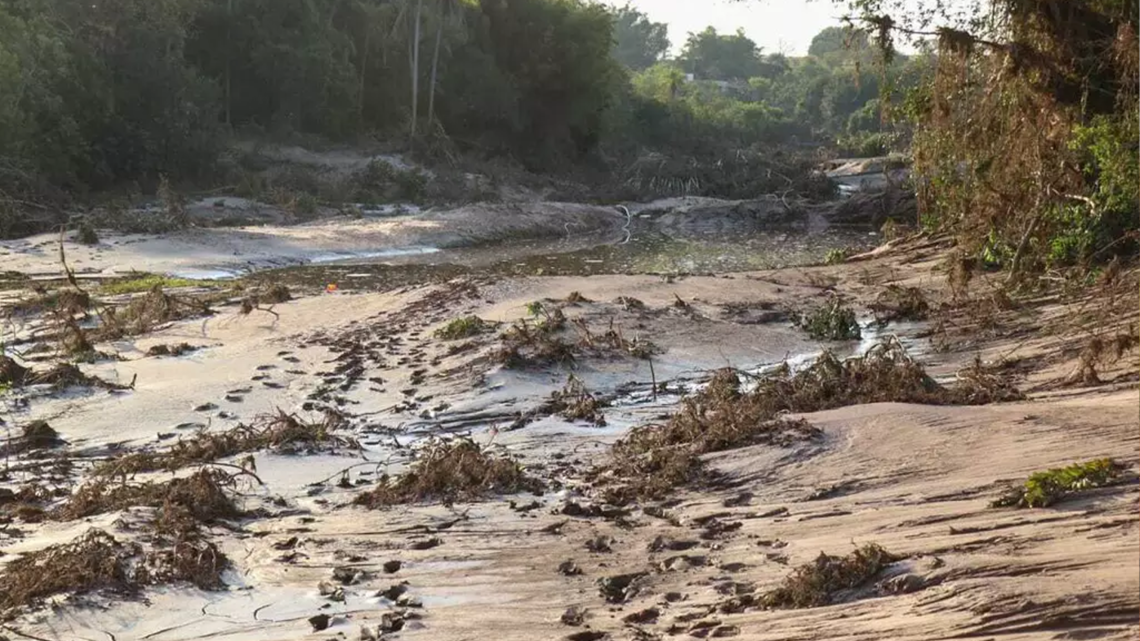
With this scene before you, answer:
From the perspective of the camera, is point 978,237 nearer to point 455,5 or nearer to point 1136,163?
point 1136,163

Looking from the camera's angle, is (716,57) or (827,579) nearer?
(827,579)

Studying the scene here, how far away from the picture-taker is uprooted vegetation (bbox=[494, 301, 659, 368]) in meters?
11.4

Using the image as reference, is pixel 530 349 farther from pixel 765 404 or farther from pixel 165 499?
pixel 165 499

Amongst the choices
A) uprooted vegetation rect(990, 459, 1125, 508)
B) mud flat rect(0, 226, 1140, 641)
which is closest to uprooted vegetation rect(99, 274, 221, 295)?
mud flat rect(0, 226, 1140, 641)

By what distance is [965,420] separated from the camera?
23.7ft

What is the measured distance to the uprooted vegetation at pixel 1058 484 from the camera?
536 cm

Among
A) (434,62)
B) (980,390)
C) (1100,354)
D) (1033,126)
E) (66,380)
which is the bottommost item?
(66,380)

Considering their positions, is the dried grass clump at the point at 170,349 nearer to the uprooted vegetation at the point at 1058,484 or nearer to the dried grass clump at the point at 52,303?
the dried grass clump at the point at 52,303

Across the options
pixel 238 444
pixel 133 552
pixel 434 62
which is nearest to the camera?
pixel 133 552

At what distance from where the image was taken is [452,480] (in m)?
7.65

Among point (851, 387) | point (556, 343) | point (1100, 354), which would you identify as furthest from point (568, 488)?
point (1100, 354)

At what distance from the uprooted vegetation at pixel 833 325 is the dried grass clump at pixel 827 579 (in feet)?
28.7

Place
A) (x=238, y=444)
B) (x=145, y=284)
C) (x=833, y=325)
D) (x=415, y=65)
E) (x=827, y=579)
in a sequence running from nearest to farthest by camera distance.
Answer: (x=827, y=579)
(x=238, y=444)
(x=833, y=325)
(x=145, y=284)
(x=415, y=65)

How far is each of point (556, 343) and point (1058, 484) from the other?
6653 millimetres
